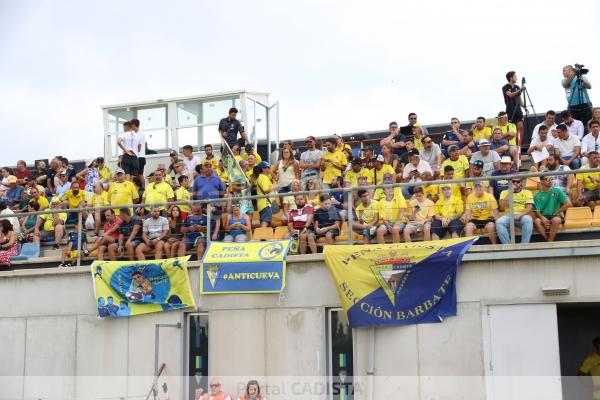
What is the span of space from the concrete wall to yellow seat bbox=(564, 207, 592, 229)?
0.66 meters

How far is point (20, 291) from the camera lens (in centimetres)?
2130

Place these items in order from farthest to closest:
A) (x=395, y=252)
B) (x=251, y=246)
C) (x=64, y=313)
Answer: (x=64, y=313) → (x=251, y=246) → (x=395, y=252)

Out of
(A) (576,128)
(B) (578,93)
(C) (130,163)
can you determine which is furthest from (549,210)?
(C) (130,163)

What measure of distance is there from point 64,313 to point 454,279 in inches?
300

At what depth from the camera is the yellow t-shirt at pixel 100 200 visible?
22516mm

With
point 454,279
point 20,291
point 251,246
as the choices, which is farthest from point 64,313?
point 454,279

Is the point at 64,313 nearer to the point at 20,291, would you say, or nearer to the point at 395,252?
the point at 20,291

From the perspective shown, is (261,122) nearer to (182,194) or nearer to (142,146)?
(142,146)

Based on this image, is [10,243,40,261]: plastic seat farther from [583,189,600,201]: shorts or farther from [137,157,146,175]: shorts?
[583,189,600,201]: shorts

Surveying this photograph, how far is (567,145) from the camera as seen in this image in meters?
20.4

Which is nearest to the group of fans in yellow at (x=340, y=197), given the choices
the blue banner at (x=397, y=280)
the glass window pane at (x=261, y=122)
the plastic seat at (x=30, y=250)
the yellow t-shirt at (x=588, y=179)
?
the yellow t-shirt at (x=588, y=179)

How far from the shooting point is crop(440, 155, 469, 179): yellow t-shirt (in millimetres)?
20109

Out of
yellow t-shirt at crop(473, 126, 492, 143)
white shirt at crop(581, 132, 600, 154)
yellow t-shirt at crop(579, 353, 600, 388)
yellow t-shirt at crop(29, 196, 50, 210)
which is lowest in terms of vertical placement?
yellow t-shirt at crop(579, 353, 600, 388)

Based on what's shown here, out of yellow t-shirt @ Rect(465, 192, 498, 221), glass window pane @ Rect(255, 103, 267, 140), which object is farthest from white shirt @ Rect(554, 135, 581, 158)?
glass window pane @ Rect(255, 103, 267, 140)
